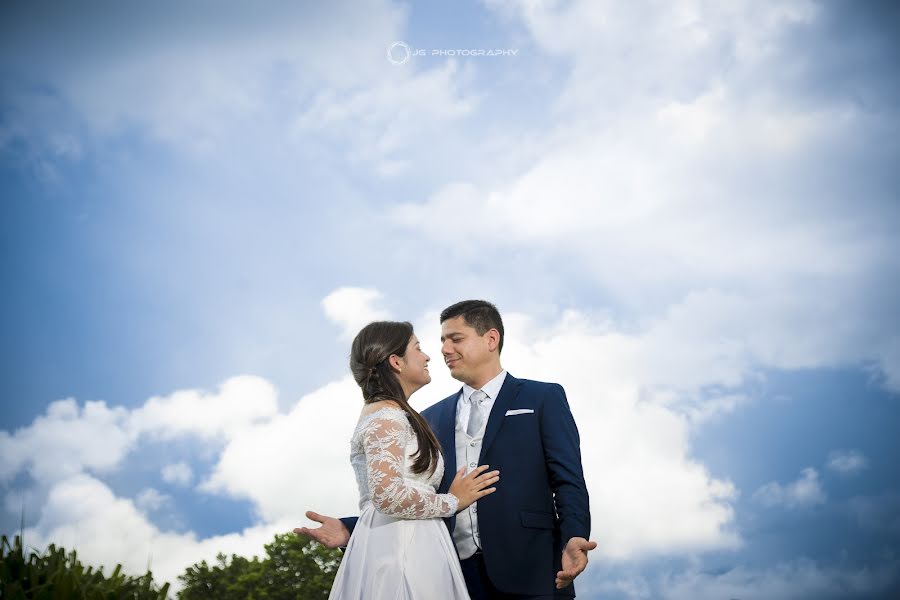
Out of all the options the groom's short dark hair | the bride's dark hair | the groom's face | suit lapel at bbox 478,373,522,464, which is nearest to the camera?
the bride's dark hair

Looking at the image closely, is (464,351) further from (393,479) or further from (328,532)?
(328,532)

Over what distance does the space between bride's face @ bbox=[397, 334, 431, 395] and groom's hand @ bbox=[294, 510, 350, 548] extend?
3.54 ft

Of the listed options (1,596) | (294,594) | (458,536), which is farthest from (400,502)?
(294,594)

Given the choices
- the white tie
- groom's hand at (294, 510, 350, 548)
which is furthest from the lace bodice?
the white tie

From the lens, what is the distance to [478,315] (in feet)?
22.2

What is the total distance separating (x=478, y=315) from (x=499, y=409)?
0.86 m

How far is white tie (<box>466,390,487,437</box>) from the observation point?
6.39 m

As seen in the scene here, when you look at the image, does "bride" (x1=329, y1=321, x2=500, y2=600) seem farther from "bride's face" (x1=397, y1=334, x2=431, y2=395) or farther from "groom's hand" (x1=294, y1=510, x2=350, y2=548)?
"groom's hand" (x1=294, y1=510, x2=350, y2=548)

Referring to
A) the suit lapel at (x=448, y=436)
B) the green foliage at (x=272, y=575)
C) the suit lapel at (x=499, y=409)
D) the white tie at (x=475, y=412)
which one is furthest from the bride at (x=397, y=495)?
the green foliage at (x=272, y=575)

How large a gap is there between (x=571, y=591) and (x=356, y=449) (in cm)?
185

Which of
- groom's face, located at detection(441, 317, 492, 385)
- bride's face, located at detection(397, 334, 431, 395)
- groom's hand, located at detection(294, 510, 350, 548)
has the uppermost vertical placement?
groom's face, located at detection(441, 317, 492, 385)

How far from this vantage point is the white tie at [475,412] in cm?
639

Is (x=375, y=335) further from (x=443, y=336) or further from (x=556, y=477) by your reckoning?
(x=556, y=477)

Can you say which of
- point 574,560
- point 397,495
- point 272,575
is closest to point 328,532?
point 397,495
